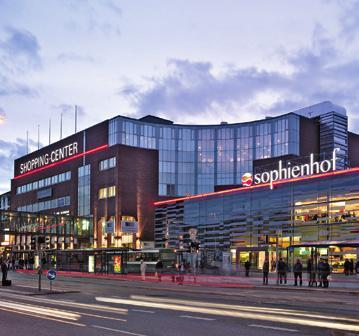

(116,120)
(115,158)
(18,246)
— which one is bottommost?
(18,246)

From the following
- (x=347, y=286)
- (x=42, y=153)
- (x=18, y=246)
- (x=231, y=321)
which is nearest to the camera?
(x=231, y=321)

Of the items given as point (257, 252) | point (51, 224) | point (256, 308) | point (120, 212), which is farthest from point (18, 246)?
point (256, 308)

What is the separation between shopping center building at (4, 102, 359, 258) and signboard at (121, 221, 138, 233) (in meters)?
0.16

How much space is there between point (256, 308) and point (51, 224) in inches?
3183

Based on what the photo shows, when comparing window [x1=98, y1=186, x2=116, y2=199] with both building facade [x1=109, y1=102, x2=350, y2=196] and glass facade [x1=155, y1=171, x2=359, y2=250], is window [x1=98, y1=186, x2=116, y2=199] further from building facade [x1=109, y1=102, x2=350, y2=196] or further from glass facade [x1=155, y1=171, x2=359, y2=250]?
glass facade [x1=155, y1=171, x2=359, y2=250]

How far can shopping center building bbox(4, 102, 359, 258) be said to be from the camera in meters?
92.5

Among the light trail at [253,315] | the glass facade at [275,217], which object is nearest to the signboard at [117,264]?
the glass facade at [275,217]

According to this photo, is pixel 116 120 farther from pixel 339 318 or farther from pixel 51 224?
pixel 339 318

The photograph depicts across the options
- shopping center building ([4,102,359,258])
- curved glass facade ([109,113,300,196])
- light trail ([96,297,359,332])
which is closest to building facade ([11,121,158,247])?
shopping center building ([4,102,359,258])

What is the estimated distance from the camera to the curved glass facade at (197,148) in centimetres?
10012

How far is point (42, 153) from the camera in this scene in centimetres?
12194

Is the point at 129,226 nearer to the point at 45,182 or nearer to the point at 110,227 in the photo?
the point at 110,227

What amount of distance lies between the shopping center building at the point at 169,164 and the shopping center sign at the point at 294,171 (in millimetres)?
8464

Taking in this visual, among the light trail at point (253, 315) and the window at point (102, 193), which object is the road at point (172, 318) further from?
the window at point (102, 193)
